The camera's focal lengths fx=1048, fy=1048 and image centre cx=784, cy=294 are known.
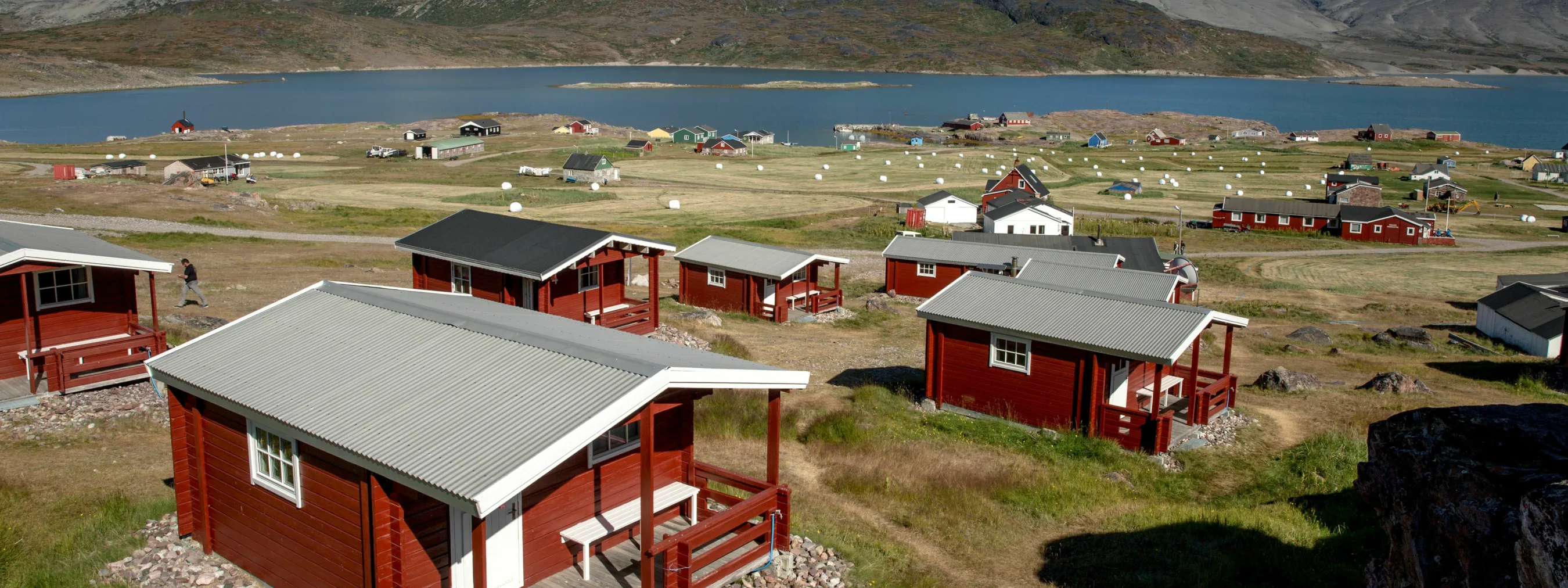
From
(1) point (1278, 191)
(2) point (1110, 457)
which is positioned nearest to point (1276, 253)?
(1) point (1278, 191)

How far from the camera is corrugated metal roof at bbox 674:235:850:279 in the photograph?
116 feet

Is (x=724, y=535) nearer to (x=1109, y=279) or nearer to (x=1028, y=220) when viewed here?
(x=1109, y=279)

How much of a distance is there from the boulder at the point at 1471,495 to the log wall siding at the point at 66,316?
22.6m

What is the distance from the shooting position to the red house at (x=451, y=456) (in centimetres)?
1050

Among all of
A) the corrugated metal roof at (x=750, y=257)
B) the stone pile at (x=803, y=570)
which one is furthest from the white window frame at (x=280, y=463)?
the corrugated metal roof at (x=750, y=257)

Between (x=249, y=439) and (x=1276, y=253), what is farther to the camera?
(x=1276, y=253)

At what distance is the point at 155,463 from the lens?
17391mm

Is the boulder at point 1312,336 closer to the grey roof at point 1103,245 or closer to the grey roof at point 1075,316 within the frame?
the grey roof at point 1103,245

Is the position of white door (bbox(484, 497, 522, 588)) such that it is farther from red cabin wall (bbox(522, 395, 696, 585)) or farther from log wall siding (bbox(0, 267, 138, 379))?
log wall siding (bbox(0, 267, 138, 379))

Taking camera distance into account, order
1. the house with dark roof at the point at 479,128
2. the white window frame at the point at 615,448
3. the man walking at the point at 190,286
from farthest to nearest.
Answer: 1. the house with dark roof at the point at 479,128
2. the man walking at the point at 190,286
3. the white window frame at the point at 615,448

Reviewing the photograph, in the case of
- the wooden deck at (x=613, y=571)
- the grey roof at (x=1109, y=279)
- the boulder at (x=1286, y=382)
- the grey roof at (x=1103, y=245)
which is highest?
the grey roof at (x=1109, y=279)

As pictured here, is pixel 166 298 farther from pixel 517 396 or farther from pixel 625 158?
pixel 625 158

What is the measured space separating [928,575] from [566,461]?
4.79 meters

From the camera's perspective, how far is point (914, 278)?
4262cm
